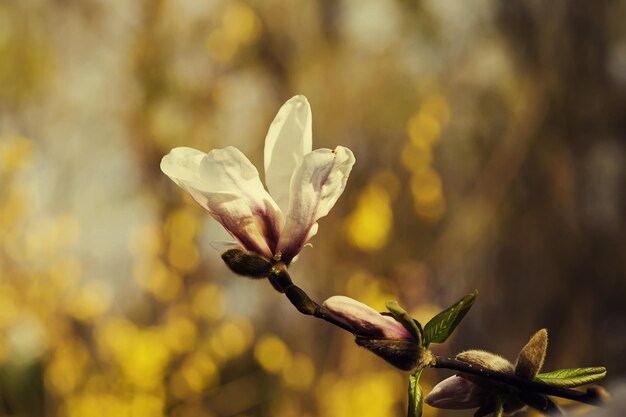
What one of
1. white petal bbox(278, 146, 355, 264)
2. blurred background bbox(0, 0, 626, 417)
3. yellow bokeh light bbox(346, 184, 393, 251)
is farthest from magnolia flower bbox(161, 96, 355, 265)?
blurred background bbox(0, 0, 626, 417)

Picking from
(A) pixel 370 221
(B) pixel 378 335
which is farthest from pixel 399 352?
(A) pixel 370 221

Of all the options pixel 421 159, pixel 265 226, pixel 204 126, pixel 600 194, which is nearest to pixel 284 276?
pixel 265 226

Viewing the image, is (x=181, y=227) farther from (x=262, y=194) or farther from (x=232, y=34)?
(x=262, y=194)

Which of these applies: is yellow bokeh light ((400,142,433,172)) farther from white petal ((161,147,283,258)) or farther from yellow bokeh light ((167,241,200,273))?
white petal ((161,147,283,258))

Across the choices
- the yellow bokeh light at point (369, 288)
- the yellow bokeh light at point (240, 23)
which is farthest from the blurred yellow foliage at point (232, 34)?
the yellow bokeh light at point (369, 288)

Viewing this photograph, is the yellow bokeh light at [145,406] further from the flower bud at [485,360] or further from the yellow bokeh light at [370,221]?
the flower bud at [485,360]

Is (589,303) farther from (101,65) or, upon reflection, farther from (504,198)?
(101,65)

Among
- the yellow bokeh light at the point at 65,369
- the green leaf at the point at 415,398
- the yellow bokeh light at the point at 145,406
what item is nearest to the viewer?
the green leaf at the point at 415,398
